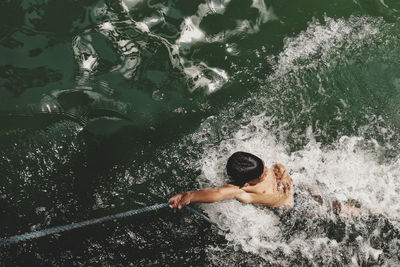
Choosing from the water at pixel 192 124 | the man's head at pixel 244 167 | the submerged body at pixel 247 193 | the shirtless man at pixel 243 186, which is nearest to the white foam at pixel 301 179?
the water at pixel 192 124

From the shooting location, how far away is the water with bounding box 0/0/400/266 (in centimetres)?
431

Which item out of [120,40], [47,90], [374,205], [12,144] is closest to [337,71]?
[374,205]

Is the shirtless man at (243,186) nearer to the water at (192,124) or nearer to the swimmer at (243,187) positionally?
the swimmer at (243,187)

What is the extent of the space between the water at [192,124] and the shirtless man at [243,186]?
0.88 metres

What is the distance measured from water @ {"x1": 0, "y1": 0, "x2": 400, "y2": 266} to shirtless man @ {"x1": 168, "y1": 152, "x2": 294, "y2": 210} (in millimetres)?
878

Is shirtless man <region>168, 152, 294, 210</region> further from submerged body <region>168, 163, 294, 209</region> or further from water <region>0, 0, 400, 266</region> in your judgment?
water <region>0, 0, 400, 266</region>

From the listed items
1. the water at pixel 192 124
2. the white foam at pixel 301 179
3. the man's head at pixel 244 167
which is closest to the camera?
the man's head at pixel 244 167

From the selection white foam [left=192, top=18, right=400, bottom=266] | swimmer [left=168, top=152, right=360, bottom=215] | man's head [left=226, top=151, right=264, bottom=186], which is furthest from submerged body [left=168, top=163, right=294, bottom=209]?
white foam [left=192, top=18, right=400, bottom=266]

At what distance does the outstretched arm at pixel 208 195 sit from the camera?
3.58 m

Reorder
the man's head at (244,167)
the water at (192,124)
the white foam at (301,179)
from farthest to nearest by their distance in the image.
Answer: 1. the white foam at (301,179)
2. the water at (192,124)
3. the man's head at (244,167)

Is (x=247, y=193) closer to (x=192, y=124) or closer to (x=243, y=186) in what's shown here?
(x=243, y=186)

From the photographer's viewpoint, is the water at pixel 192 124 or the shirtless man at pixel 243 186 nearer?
the shirtless man at pixel 243 186

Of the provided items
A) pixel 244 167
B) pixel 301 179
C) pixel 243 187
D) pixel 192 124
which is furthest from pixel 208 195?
pixel 301 179

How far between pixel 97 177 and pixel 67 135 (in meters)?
0.72
